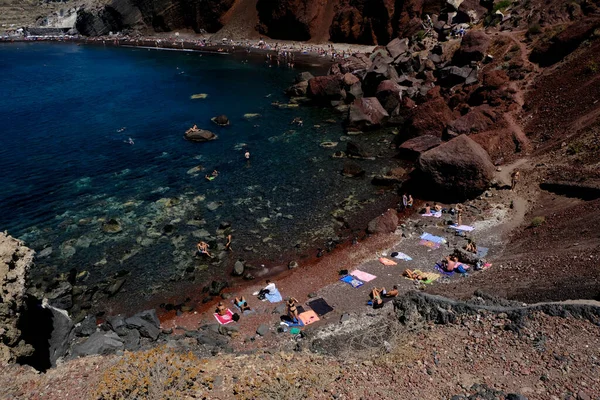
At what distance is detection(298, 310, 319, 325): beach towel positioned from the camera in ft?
65.9

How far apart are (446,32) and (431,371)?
60730 millimetres

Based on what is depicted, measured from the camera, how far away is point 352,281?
22.9 metres

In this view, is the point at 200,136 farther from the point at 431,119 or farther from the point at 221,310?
the point at 221,310

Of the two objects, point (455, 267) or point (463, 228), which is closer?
point (455, 267)

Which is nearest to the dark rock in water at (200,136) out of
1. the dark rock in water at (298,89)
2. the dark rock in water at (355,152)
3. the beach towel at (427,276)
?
the dark rock in water at (355,152)

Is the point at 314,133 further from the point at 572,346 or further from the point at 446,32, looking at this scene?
the point at 572,346

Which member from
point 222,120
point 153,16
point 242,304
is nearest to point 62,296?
point 242,304

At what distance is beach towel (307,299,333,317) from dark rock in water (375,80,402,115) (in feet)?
112

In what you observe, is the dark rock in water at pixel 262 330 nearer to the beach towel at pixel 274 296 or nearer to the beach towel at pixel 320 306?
the beach towel at pixel 274 296

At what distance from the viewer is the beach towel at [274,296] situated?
72.4 feet

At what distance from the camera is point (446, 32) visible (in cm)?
6216

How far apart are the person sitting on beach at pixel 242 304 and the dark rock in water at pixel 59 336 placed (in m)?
7.88

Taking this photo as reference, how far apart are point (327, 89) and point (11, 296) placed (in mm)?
48221

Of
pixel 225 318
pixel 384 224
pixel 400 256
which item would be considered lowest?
pixel 225 318
